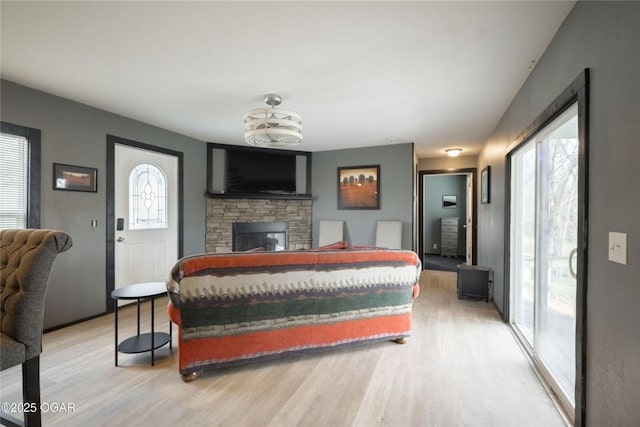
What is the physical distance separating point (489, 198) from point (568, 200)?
7.68ft

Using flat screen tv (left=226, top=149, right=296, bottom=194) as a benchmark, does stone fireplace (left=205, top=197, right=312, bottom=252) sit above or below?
below

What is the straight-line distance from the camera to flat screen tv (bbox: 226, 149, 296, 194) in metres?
5.47

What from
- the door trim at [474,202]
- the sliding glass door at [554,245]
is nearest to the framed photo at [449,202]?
the door trim at [474,202]

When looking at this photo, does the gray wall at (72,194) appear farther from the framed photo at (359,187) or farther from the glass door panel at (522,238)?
the glass door panel at (522,238)

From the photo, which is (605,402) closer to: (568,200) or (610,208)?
(610,208)

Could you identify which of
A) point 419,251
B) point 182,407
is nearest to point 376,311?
point 182,407

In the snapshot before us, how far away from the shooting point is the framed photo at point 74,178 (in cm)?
320

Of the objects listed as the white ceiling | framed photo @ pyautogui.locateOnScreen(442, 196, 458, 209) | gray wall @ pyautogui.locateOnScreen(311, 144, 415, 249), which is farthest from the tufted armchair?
framed photo @ pyautogui.locateOnScreen(442, 196, 458, 209)

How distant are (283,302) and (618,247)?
1.95 m

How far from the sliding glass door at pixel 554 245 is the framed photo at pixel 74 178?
4485 mm

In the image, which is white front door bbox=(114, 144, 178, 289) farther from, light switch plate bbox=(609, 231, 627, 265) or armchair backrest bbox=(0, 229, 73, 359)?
light switch plate bbox=(609, 231, 627, 265)

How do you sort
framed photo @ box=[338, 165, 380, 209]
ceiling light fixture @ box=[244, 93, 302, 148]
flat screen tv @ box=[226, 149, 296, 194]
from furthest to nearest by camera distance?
1. framed photo @ box=[338, 165, 380, 209]
2. flat screen tv @ box=[226, 149, 296, 194]
3. ceiling light fixture @ box=[244, 93, 302, 148]

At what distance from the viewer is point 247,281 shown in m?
2.23

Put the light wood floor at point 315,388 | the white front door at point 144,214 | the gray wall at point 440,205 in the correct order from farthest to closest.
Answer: the gray wall at point 440,205, the white front door at point 144,214, the light wood floor at point 315,388
